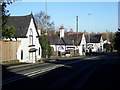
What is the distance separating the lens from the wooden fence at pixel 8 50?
32.4 meters

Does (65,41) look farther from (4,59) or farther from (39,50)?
(4,59)

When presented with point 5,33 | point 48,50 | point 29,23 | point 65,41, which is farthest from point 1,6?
point 65,41

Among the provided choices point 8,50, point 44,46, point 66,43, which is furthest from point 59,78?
point 66,43

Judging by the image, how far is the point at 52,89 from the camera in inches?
508

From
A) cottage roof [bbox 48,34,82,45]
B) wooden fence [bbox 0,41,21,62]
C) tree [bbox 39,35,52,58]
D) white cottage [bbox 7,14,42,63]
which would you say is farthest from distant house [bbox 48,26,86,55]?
wooden fence [bbox 0,41,21,62]

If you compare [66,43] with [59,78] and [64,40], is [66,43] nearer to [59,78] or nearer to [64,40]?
[64,40]

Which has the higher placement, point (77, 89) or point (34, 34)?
point (34, 34)

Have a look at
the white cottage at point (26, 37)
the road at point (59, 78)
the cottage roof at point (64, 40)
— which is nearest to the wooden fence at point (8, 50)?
the white cottage at point (26, 37)

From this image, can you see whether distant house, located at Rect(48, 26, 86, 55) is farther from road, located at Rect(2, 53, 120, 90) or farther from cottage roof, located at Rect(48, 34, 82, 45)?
road, located at Rect(2, 53, 120, 90)

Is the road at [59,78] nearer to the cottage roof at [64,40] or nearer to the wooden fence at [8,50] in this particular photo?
the wooden fence at [8,50]

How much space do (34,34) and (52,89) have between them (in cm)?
3360

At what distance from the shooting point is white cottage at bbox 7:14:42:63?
136ft

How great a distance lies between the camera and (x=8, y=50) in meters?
34.2

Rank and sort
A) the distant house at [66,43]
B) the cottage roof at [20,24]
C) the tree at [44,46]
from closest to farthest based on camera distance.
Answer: the cottage roof at [20,24], the tree at [44,46], the distant house at [66,43]
